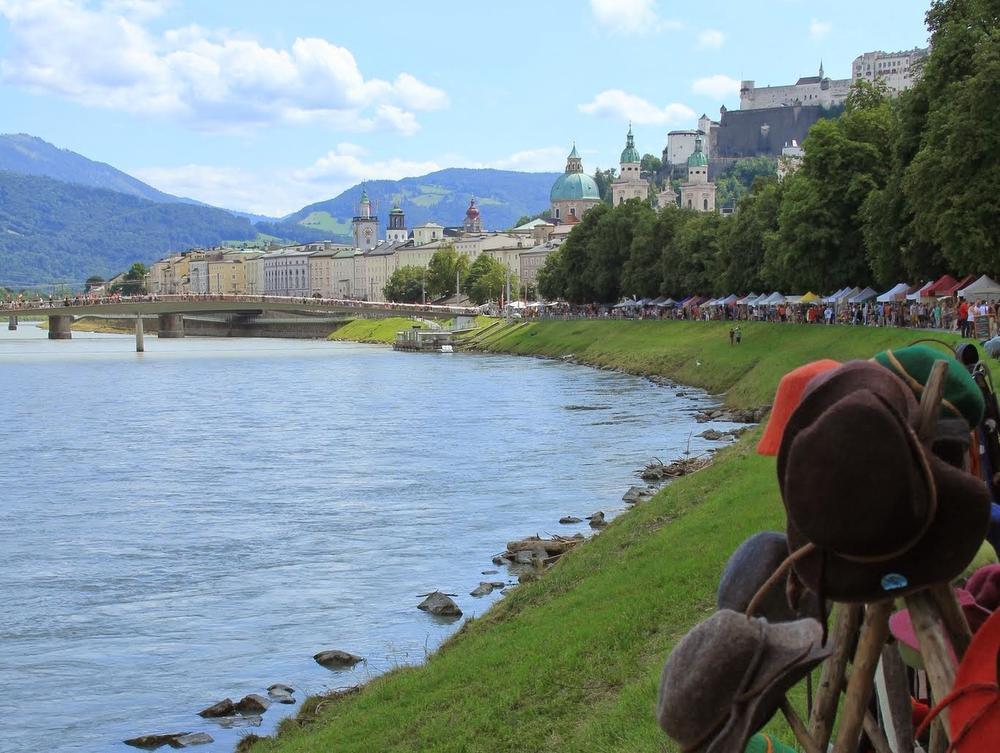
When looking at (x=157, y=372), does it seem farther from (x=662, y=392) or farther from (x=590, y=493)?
(x=590, y=493)

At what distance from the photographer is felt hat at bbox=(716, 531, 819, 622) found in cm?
341

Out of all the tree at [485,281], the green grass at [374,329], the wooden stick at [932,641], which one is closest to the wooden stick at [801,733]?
the wooden stick at [932,641]

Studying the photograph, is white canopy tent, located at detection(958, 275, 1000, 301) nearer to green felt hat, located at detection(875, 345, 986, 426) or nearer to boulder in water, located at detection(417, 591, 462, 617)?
boulder in water, located at detection(417, 591, 462, 617)

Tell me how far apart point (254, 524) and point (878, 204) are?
27.6 metres

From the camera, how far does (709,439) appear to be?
116 feet

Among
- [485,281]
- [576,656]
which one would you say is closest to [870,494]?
[576,656]

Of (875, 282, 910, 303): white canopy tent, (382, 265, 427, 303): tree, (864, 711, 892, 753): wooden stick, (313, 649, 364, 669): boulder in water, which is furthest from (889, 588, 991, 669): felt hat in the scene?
(382, 265, 427, 303): tree

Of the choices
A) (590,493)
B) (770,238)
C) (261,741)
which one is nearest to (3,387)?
(770,238)

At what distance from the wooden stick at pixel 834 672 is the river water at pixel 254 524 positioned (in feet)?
34.9

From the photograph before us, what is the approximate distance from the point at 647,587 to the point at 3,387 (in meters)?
59.7

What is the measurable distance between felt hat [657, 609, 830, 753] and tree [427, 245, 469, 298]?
6420 inches

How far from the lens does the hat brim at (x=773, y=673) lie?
300 centimetres

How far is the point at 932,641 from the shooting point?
3045 millimetres

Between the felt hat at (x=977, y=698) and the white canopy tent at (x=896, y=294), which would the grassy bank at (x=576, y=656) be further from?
the white canopy tent at (x=896, y=294)
